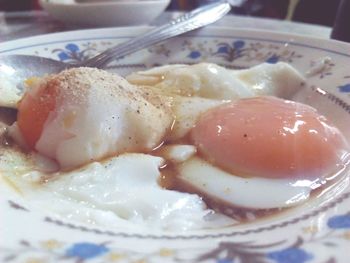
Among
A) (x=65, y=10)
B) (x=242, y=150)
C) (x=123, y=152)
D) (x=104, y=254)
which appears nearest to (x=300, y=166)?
(x=242, y=150)

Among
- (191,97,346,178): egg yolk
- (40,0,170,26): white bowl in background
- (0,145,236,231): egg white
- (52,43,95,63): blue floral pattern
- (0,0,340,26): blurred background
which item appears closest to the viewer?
(0,145,236,231): egg white

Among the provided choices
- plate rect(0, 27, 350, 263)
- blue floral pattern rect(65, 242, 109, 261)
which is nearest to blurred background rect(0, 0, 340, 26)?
plate rect(0, 27, 350, 263)

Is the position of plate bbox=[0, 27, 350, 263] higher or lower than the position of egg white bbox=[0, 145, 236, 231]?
higher

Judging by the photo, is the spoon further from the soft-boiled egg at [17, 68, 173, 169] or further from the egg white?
the egg white

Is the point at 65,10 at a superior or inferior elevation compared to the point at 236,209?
superior

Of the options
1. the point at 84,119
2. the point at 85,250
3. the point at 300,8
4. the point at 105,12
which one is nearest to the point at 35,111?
the point at 84,119

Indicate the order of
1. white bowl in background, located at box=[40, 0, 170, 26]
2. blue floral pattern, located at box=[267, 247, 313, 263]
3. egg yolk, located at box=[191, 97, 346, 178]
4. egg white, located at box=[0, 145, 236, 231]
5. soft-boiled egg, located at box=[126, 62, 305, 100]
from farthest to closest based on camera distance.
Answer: white bowl in background, located at box=[40, 0, 170, 26] < soft-boiled egg, located at box=[126, 62, 305, 100] < egg yolk, located at box=[191, 97, 346, 178] < egg white, located at box=[0, 145, 236, 231] < blue floral pattern, located at box=[267, 247, 313, 263]

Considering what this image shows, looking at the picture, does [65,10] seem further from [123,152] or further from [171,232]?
[171,232]

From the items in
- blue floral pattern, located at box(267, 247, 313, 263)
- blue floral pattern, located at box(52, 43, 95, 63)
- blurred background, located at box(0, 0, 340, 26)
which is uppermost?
blue floral pattern, located at box(267, 247, 313, 263)
